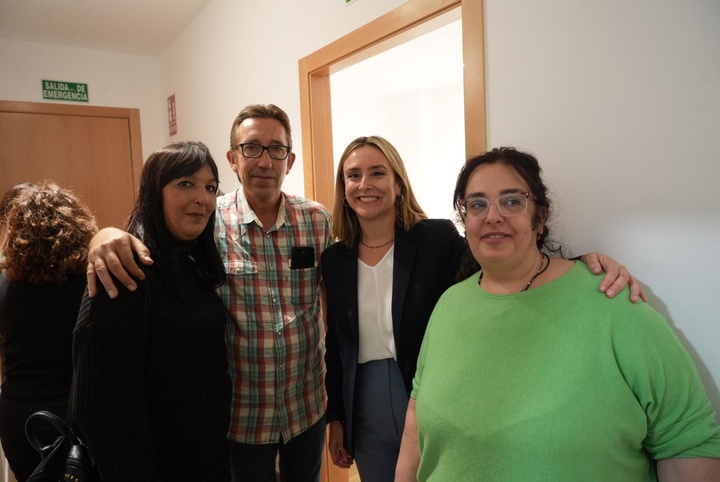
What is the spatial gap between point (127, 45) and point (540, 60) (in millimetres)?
3764

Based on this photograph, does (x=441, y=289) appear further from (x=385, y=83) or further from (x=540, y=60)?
(x=385, y=83)

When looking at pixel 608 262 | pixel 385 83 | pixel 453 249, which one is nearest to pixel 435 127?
pixel 385 83

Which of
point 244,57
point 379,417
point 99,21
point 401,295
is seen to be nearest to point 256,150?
point 401,295

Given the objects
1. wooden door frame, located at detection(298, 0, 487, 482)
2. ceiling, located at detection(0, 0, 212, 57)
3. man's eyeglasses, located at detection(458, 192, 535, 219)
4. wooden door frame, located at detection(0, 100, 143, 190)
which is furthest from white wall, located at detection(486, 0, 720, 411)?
wooden door frame, located at detection(0, 100, 143, 190)

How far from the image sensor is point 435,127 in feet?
19.3

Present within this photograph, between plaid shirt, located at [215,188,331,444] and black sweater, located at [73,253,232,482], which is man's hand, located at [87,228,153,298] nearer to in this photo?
black sweater, located at [73,253,232,482]

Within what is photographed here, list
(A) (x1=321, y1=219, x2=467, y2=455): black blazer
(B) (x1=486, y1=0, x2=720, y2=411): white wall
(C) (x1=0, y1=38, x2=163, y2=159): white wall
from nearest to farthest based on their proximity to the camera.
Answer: (B) (x1=486, y1=0, x2=720, y2=411): white wall < (A) (x1=321, y1=219, x2=467, y2=455): black blazer < (C) (x1=0, y1=38, x2=163, y2=159): white wall

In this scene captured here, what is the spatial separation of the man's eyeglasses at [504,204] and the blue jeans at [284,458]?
114cm

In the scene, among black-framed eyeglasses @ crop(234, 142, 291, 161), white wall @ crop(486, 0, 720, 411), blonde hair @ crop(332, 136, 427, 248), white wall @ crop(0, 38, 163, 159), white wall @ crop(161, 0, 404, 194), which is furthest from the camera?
white wall @ crop(0, 38, 163, 159)

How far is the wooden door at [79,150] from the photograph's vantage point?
3529 mm

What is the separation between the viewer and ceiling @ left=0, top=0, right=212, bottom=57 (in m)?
2.96

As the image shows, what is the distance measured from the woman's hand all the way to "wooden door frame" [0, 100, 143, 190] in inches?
124

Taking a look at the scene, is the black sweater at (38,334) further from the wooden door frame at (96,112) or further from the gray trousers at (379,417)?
the wooden door frame at (96,112)

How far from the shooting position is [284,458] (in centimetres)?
167
